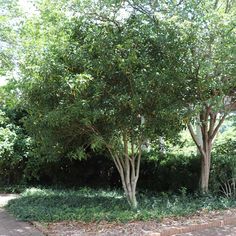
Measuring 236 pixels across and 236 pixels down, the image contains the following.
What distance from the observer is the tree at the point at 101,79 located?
6.82m

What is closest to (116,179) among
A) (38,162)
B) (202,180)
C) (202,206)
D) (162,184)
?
(162,184)

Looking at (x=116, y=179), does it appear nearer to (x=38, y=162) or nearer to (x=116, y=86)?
(x=38, y=162)

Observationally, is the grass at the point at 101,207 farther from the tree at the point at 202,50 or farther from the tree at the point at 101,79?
the tree at the point at 202,50

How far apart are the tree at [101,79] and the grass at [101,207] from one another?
0.69 metres

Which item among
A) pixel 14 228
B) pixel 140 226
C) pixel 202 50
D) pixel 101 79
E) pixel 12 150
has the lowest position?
pixel 14 228

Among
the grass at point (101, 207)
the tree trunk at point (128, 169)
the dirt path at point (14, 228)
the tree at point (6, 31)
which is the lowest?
the dirt path at point (14, 228)

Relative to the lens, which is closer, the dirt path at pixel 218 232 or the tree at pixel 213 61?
the dirt path at pixel 218 232

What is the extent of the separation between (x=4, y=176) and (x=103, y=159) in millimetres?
3769

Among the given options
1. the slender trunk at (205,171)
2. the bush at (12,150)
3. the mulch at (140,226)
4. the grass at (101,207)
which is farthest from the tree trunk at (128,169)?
the bush at (12,150)

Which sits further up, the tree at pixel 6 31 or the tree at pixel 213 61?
the tree at pixel 6 31

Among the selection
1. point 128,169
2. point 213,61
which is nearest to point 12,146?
point 128,169

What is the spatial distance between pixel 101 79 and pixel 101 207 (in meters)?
2.96

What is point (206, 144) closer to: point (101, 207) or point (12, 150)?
point (101, 207)

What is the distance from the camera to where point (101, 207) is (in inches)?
313
